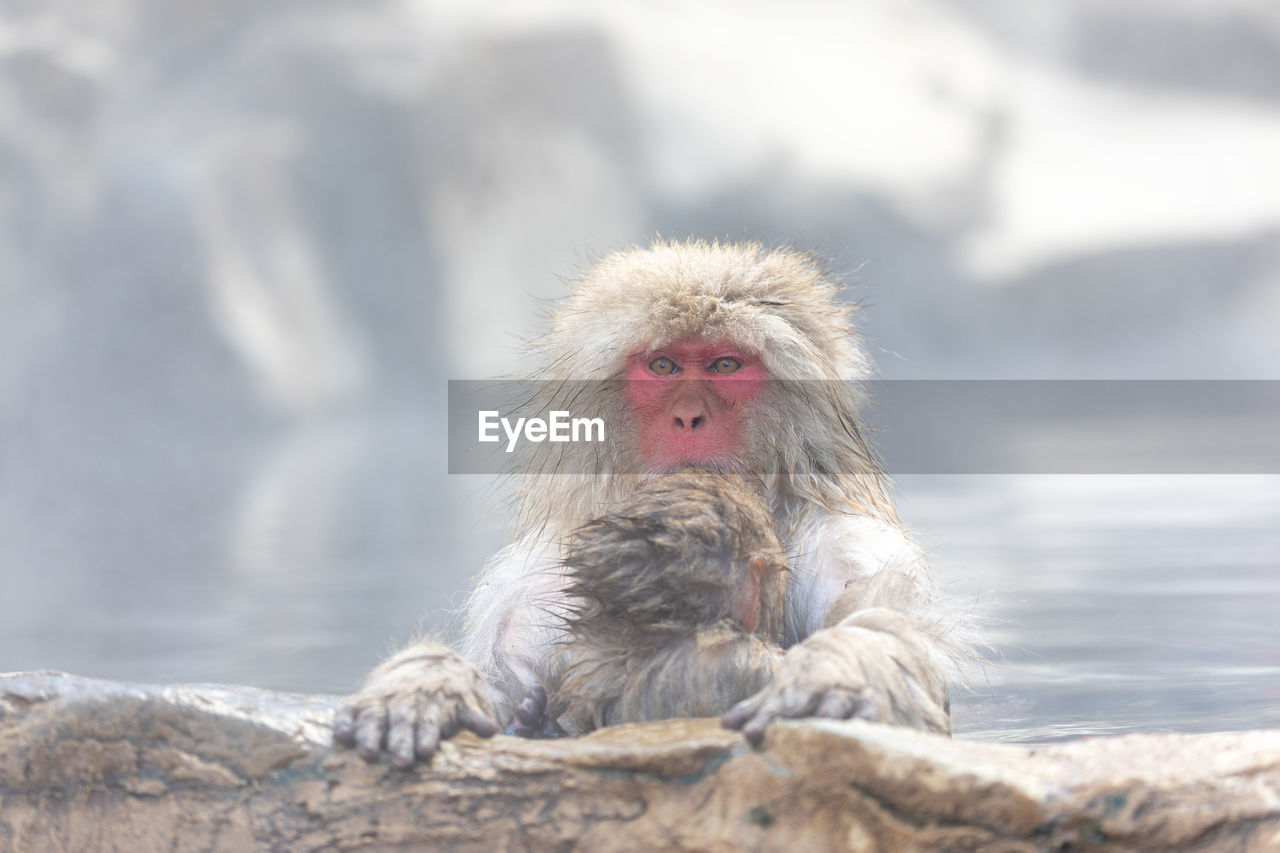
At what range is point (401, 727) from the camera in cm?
222

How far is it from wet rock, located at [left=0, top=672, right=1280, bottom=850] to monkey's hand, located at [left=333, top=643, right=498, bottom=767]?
0.12 feet

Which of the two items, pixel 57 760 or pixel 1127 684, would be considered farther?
pixel 1127 684

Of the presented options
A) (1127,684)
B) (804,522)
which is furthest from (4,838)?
(1127,684)

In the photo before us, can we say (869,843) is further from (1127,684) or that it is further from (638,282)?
(1127,684)

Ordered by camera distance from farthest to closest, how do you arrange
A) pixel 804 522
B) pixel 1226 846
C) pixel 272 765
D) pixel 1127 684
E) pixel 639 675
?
pixel 1127 684 < pixel 804 522 < pixel 639 675 < pixel 272 765 < pixel 1226 846

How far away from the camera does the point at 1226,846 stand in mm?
1828

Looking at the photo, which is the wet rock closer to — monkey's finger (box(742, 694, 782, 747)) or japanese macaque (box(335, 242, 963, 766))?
monkey's finger (box(742, 694, 782, 747))

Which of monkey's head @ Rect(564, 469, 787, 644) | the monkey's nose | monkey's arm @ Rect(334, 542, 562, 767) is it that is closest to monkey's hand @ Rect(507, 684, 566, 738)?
monkey's arm @ Rect(334, 542, 562, 767)

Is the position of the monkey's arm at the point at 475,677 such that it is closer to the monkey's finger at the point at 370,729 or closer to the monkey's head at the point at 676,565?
the monkey's finger at the point at 370,729

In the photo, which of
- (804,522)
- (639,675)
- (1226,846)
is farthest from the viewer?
(804,522)

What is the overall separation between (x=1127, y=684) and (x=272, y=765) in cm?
293

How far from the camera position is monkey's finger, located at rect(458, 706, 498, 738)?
2.31 meters

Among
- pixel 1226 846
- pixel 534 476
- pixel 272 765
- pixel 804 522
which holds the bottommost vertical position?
pixel 1226 846

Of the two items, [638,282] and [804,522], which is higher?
[638,282]
